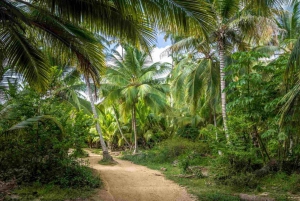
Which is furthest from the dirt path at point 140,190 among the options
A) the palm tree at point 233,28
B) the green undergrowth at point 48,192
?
the palm tree at point 233,28

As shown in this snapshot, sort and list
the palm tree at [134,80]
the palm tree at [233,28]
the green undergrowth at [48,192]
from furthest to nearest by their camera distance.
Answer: the palm tree at [134,80] < the palm tree at [233,28] < the green undergrowth at [48,192]

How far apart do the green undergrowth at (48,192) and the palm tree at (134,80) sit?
9.49 m

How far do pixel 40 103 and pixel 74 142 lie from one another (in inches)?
59.5

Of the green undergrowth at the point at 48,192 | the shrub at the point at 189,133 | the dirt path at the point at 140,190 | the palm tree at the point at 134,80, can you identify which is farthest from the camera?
the shrub at the point at 189,133

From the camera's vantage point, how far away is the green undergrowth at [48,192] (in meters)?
5.46

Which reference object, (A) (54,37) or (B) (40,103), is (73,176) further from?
(A) (54,37)

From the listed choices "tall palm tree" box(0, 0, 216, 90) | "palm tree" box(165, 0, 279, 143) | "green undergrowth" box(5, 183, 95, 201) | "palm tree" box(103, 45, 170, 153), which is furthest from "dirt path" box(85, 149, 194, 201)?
"palm tree" box(103, 45, 170, 153)

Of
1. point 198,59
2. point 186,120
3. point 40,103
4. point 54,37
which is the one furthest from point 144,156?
point 54,37

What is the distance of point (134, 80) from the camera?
56.7 feet

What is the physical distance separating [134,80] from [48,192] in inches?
470

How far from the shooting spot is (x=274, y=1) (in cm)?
427

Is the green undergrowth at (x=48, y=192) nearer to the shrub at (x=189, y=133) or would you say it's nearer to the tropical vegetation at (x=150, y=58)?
the tropical vegetation at (x=150, y=58)

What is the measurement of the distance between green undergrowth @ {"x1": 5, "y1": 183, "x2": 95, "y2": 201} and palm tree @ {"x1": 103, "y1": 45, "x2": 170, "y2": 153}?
9.49m

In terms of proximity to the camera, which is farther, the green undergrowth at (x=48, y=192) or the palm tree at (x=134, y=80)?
the palm tree at (x=134, y=80)
